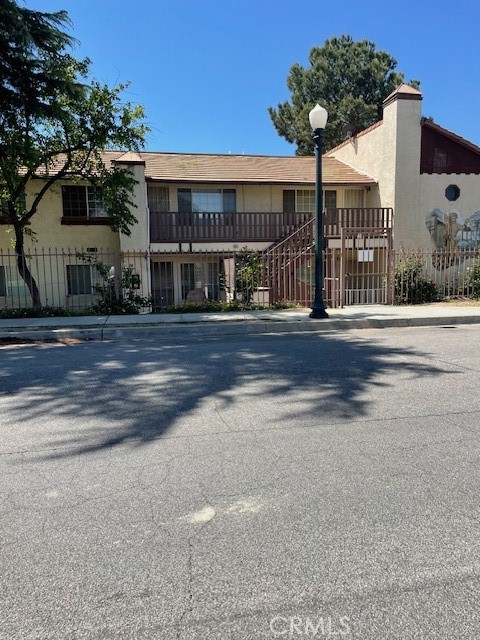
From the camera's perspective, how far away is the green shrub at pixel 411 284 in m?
16.2

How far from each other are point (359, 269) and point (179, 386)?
16248 mm

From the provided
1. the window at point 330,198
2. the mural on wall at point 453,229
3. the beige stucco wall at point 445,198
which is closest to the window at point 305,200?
the window at point 330,198

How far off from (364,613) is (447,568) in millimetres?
595

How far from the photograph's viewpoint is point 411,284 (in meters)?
16.3

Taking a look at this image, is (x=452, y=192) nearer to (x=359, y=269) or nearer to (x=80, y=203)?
(x=359, y=269)

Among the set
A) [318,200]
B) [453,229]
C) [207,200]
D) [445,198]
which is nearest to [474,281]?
[453,229]

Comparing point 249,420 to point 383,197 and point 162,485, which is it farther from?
point 383,197

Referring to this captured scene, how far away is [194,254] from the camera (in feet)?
63.1

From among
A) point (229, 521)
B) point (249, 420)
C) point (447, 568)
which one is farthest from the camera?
point (249, 420)

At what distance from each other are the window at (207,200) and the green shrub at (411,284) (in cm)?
786

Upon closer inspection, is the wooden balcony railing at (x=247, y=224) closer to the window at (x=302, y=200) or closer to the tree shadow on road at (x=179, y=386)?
the window at (x=302, y=200)

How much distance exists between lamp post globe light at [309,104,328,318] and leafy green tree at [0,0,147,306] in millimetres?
5954

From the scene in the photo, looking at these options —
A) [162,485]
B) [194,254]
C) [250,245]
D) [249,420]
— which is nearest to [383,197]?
[250,245]

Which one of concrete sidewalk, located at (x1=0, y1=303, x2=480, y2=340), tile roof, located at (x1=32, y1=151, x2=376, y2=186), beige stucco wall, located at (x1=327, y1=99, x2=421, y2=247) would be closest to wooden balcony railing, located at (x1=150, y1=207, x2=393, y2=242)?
beige stucco wall, located at (x1=327, y1=99, x2=421, y2=247)
